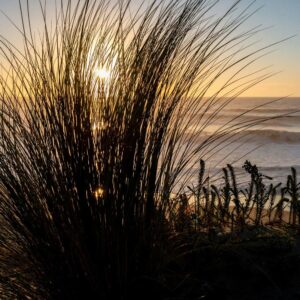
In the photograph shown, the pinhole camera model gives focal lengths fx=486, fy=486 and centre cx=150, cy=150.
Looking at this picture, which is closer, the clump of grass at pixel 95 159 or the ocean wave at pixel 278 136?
the clump of grass at pixel 95 159

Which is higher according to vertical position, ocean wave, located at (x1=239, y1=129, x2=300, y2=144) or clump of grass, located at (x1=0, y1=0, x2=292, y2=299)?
ocean wave, located at (x1=239, y1=129, x2=300, y2=144)

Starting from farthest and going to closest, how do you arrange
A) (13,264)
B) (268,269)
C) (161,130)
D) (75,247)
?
1. (268,269)
2. (13,264)
3. (161,130)
4. (75,247)

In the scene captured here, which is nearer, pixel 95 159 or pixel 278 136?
pixel 95 159

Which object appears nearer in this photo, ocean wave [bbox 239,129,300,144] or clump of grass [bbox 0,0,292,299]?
clump of grass [bbox 0,0,292,299]

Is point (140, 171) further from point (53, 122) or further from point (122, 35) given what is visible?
point (122, 35)

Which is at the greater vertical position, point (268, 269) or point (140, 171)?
point (140, 171)

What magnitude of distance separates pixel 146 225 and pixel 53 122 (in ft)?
1.83

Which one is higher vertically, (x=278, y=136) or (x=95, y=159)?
(x=278, y=136)

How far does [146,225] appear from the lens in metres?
1.98

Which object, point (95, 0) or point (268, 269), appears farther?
point (268, 269)

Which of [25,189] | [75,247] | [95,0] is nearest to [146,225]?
[75,247]

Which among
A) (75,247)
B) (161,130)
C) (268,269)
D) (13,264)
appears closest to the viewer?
(75,247)

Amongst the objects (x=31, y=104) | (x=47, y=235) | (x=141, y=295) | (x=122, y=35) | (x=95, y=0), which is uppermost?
(x=95, y=0)

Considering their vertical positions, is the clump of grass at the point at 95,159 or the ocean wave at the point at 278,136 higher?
the ocean wave at the point at 278,136
